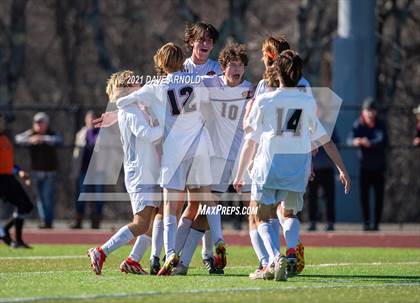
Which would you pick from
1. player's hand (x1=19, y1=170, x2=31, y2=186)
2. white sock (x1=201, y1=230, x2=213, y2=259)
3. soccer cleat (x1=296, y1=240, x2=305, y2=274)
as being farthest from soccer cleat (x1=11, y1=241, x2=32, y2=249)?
soccer cleat (x1=296, y1=240, x2=305, y2=274)

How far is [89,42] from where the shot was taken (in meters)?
37.5

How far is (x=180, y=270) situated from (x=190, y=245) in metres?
0.44

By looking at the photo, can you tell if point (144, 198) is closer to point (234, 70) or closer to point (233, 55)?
point (234, 70)

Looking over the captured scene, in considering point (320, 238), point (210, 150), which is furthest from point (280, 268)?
point (320, 238)

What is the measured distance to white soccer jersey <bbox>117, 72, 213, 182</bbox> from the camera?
1228cm

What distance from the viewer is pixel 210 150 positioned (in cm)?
1268

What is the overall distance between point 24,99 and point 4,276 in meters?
27.0

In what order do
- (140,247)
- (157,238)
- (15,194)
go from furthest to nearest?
(15,194) → (140,247) → (157,238)

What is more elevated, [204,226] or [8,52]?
[8,52]

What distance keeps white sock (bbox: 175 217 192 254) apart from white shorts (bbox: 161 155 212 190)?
543 millimetres

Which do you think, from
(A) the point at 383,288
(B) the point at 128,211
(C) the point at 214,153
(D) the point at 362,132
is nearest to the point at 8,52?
(B) the point at 128,211

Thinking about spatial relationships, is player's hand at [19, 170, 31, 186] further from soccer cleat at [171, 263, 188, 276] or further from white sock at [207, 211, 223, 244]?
soccer cleat at [171, 263, 188, 276]

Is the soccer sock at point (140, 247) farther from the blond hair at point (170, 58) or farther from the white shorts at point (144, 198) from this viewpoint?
the blond hair at point (170, 58)

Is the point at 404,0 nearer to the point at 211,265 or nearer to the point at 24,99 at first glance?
the point at 24,99
